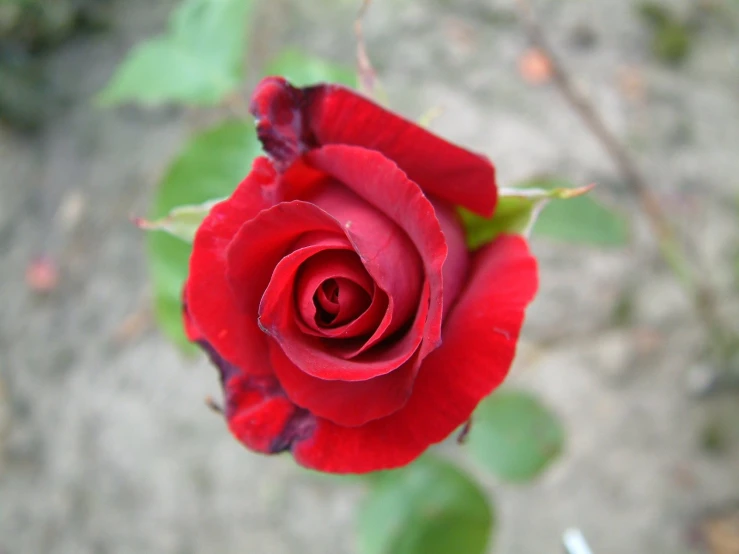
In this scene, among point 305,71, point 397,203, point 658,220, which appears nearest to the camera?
point 397,203

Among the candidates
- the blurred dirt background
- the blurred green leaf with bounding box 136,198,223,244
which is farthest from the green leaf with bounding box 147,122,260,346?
the blurred dirt background

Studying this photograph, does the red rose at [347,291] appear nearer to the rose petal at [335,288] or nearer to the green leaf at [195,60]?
the rose petal at [335,288]

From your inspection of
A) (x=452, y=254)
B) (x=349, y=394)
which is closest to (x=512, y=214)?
(x=452, y=254)

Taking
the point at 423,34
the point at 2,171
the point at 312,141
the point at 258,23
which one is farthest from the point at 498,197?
the point at 2,171

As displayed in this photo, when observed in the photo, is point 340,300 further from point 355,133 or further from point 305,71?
point 305,71

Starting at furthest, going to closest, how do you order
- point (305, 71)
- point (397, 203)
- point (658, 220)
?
point (658, 220) → point (305, 71) → point (397, 203)

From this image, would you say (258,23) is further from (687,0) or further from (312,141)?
(312,141)

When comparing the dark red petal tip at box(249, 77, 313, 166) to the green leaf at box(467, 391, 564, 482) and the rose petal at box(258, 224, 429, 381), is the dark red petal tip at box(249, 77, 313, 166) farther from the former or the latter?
the green leaf at box(467, 391, 564, 482)
